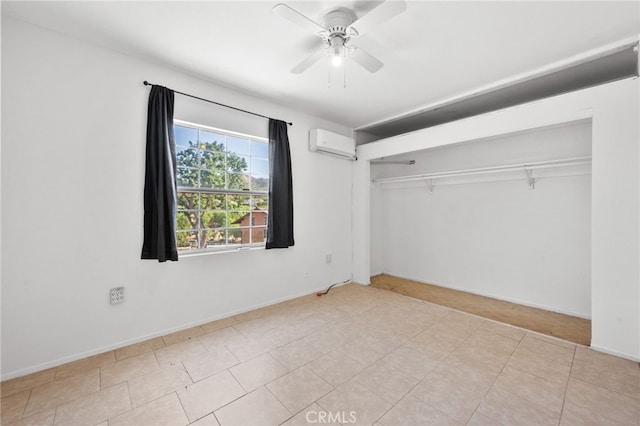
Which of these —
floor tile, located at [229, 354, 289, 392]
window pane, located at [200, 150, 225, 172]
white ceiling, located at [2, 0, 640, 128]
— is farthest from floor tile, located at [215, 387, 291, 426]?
white ceiling, located at [2, 0, 640, 128]

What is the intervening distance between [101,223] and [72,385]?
117cm

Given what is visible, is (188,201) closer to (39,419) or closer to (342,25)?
(39,419)

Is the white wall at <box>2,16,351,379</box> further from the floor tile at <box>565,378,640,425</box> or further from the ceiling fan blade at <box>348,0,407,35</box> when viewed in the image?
the floor tile at <box>565,378,640,425</box>

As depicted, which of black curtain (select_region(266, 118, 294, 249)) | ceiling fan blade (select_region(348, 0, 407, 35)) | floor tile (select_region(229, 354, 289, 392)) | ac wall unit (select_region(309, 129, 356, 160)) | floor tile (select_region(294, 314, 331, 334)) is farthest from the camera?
ac wall unit (select_region(309, 129, 356, 160))

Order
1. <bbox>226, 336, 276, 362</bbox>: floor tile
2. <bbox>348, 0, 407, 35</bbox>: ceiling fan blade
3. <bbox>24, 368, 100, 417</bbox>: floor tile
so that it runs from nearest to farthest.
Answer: <bbox>348, 0, 407, 35</bbox>: ceiling fan blade < <bbox>24, 368, 100, 417</bbox>: floor tile < <bbox>226, 336, 276, 362</bbox>: floor tile

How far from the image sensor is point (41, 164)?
77.9 inches

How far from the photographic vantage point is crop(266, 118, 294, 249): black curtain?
10.6 ft

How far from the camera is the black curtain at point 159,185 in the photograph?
2.37 meters

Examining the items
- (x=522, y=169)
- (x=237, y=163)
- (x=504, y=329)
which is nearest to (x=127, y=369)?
(x=237, y=163)

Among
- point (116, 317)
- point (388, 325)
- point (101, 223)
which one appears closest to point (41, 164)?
point (101, 223)

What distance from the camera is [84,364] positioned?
206 cm

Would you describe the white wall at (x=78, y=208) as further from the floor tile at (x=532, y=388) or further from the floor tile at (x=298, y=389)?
the floor tile at (x=532, y=388)

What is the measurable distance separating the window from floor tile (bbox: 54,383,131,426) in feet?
4.18

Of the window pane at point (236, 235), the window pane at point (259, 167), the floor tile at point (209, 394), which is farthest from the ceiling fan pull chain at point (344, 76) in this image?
the floor tile at point (209, 394)
